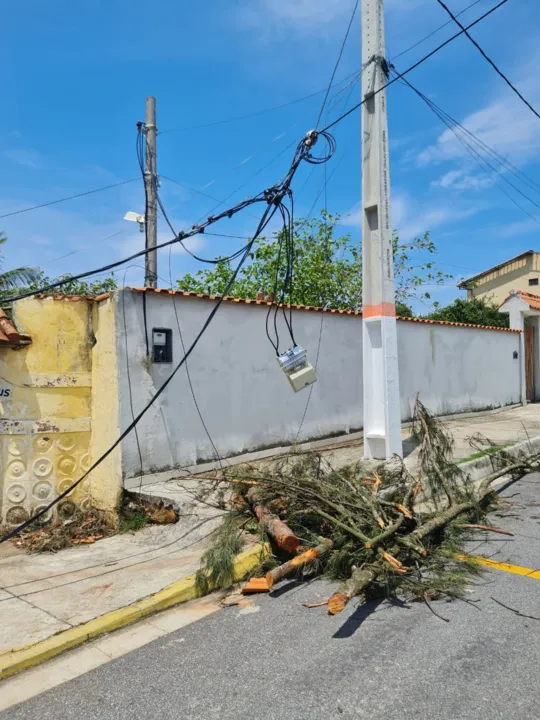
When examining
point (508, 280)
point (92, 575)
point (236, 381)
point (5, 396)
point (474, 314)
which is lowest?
point (92, 575)

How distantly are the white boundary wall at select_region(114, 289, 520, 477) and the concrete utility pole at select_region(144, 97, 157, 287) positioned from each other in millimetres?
4424

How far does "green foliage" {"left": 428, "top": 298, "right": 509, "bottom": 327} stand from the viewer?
81.7ft

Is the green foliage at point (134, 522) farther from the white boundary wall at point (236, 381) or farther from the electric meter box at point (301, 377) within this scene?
the electric meter box at point (301, 377)

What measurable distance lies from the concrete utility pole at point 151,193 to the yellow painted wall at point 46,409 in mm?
4930

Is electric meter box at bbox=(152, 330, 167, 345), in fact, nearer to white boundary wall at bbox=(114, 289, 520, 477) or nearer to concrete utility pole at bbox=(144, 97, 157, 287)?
white boundary wall at bbox=(114, 289, 520, 477)

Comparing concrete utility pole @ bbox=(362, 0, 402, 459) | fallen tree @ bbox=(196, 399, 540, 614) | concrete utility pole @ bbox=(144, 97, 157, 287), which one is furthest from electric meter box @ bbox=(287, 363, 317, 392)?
concrete utility pole @ bbox=(144, 97, 157, 287)

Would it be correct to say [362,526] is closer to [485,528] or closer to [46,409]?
[485,528]

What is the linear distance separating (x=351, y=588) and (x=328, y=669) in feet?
2.47

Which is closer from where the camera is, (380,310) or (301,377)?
(301,377)

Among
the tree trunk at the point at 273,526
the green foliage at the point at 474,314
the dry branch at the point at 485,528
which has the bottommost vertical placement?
the dry branch at the point at 485,528

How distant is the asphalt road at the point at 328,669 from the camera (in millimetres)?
3033

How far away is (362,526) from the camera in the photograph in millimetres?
5160

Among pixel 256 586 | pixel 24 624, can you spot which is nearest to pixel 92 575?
pixel 24 624

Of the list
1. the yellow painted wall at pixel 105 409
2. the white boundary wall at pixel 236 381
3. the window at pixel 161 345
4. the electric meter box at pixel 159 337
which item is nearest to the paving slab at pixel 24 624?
the yellow painted wall at pixel 105 409
